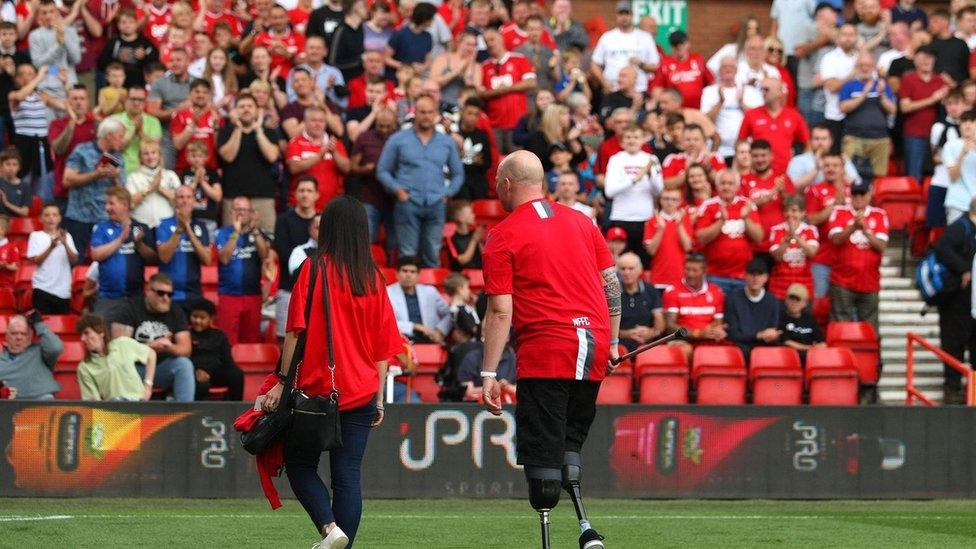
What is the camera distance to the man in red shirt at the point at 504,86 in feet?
60.0

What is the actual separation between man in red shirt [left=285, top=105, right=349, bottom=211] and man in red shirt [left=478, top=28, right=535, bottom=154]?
8.43 feet

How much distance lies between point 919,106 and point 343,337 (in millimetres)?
13127

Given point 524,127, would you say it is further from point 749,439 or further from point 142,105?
point 749,439

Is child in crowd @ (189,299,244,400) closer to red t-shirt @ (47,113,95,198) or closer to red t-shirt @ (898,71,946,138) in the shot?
red t-shirt @ (47,113,95,198)

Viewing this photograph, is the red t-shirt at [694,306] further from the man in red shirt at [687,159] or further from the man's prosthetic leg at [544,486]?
the man's prosthetic leg at [544,486]

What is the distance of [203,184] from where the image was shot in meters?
15.7

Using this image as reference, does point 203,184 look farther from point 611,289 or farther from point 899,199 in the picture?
point 611,289

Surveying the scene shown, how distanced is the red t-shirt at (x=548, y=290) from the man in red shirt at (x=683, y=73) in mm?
13027

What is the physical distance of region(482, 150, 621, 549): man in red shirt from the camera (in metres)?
7.33

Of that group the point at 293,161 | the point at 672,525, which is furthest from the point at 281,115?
the point at 672,525

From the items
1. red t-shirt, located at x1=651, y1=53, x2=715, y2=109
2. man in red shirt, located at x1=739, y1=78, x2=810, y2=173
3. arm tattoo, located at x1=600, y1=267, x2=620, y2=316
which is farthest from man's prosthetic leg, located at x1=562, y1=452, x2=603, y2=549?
red t-shirt, located at x1=651, y1=53, x2=715, y2=109

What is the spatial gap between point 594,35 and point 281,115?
7955mm

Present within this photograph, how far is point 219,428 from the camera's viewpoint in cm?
1246

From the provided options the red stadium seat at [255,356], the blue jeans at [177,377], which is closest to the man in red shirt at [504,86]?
the red stadium seat at [255,356]
